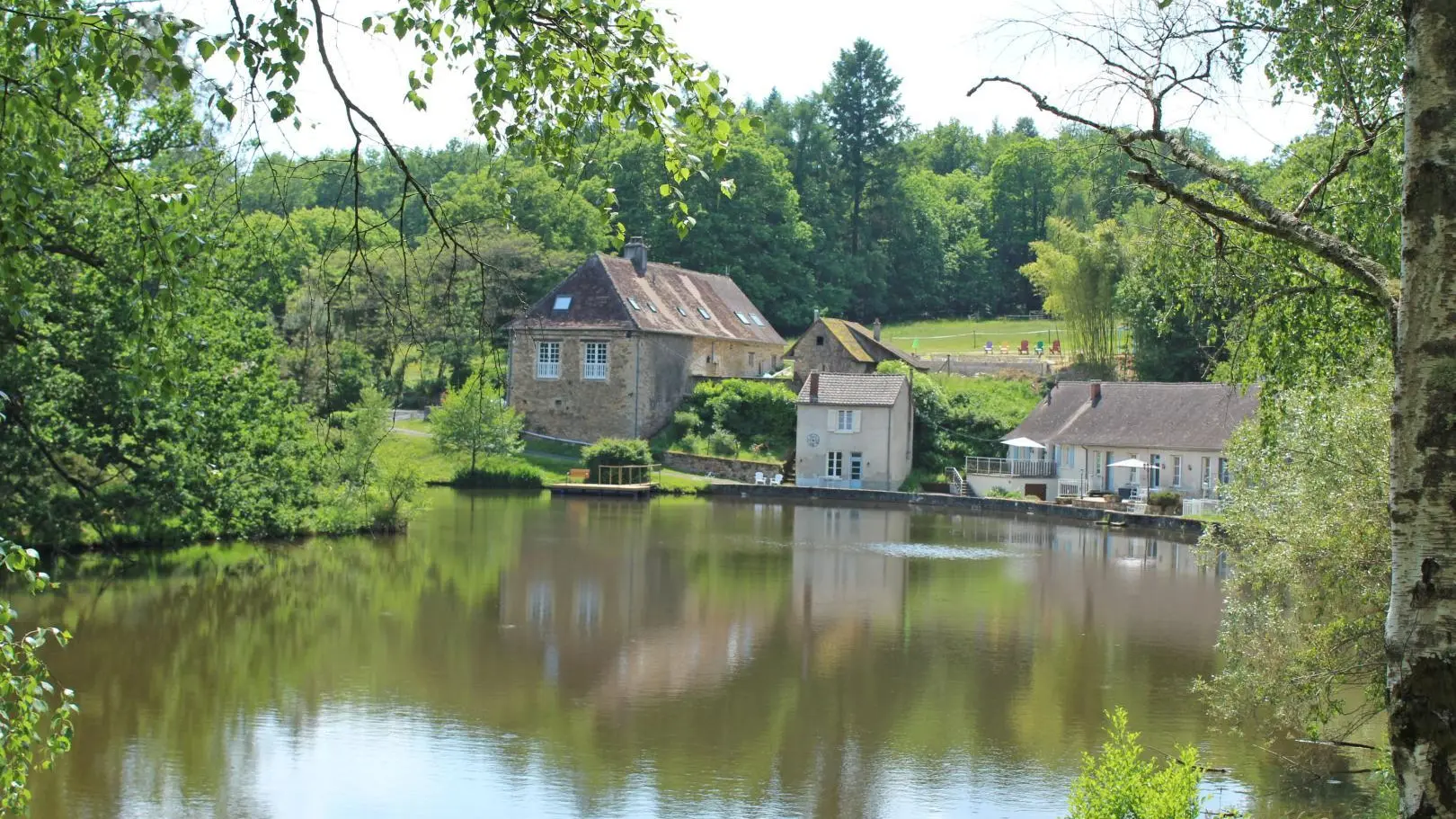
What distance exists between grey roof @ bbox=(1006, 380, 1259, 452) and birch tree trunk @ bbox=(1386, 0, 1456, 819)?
111 feet

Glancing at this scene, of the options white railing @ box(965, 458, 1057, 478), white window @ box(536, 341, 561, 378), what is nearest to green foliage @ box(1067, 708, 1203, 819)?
white railing @ box(965, 458, 1057, 478)

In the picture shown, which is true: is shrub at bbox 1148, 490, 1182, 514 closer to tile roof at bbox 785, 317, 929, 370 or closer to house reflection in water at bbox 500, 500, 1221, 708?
house reflection in water at bbox 500, 500, 1221, 708

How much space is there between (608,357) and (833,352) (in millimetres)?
7616

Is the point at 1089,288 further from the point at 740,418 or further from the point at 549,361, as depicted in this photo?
the point at 549,361

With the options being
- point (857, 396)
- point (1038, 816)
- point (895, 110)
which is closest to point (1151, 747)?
point (1038, 816)

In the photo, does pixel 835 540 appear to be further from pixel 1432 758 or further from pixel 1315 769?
pixel 1432 758

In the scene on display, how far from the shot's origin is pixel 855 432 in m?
41.5

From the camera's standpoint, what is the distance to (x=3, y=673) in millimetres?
4711

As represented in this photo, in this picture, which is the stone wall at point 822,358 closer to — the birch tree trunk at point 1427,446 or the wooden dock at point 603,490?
the wooden dock at point 603,490

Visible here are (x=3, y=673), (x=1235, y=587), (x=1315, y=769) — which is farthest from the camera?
(x=1235, y=587)

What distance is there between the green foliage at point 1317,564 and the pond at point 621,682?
3.30 feet

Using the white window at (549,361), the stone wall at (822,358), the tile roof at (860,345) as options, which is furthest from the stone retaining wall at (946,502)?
the white window at (549,361)

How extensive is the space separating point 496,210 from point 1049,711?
451 inches

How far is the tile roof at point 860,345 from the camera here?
4616cm
